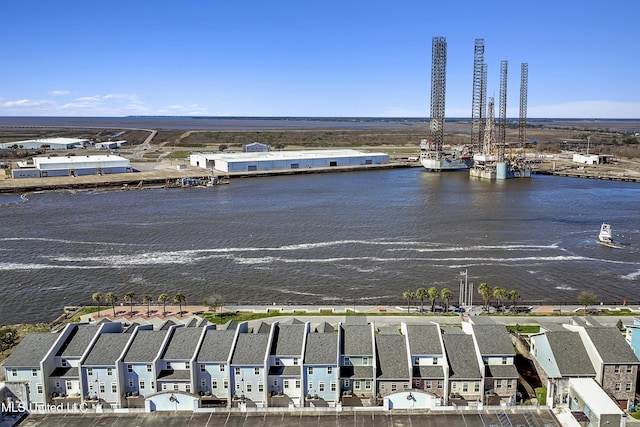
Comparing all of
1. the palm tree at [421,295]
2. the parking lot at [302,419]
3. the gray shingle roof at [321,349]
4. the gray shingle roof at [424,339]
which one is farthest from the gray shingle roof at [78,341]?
the palm tree at [421,295]

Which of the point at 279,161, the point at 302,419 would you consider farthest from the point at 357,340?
the point at 279,161

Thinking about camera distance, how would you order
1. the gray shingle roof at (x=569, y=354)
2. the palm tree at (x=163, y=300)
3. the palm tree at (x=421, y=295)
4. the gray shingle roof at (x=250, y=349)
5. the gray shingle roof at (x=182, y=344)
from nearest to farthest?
1. the gray shingle roof at (x=569, y=354)
2. the gray shingle roof at (x=250, y=349)
3. the gray shingle roof at (x=182, y=344)
4. the palm tree at (x=163, y=300)
5. the palm tree at (x=421, y=295)

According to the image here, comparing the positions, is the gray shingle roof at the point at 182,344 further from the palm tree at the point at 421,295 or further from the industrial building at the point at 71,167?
the industrial building at the point at 71,167

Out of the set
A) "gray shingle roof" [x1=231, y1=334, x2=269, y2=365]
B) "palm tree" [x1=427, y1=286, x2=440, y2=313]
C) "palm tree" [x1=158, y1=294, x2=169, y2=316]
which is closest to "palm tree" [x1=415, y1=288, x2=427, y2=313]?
"palm tree" [x1=427, y1=286, x2=440, y2=313]

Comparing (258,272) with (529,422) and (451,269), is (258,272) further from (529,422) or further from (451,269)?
(529,422)

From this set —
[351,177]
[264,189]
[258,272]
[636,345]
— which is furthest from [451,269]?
[351,177]
